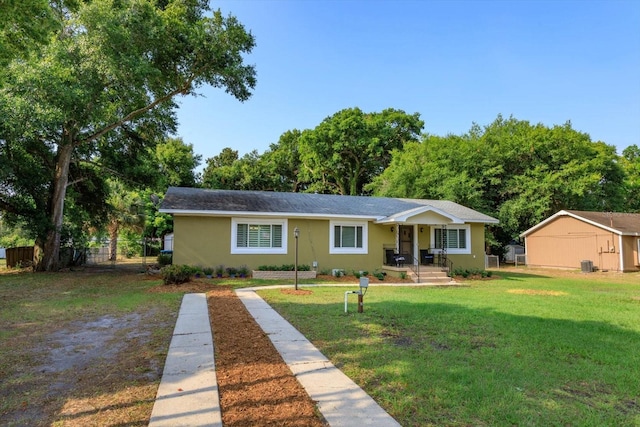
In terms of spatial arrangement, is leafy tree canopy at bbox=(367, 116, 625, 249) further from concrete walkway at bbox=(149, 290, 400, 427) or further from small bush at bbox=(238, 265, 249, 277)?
concrete walkway at bbox=(149, 290, 400, 427)

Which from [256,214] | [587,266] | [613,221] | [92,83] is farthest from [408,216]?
[613,221]

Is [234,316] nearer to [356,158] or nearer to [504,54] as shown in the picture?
[504,54]

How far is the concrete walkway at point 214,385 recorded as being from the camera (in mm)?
3230

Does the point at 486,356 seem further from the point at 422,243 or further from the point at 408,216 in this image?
the point at 422,243

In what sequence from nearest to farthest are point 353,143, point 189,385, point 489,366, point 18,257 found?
point 189,385 < point 489,366 < point 18,257 < point 353,143

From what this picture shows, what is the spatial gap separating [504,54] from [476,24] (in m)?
2.10

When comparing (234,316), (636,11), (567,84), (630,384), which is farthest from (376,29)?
(630,384)

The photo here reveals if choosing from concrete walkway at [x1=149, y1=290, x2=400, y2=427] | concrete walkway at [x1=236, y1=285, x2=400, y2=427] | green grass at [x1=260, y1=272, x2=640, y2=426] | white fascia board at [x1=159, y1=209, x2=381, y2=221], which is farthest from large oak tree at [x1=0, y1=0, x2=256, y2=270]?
concrete walkway at [x1=236, y1=285, x2=400, y2=427]

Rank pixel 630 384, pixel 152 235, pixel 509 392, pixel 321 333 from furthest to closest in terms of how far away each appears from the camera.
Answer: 1. pixel 152 235
2. pixel 321 333
3. pixel 630 384
4. pixel 509 392

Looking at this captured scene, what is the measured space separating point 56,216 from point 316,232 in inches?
479

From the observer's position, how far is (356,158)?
130ft

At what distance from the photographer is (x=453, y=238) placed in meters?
Result: 18.5

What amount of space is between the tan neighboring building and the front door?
535 inches

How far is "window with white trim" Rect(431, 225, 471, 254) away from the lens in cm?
1812
